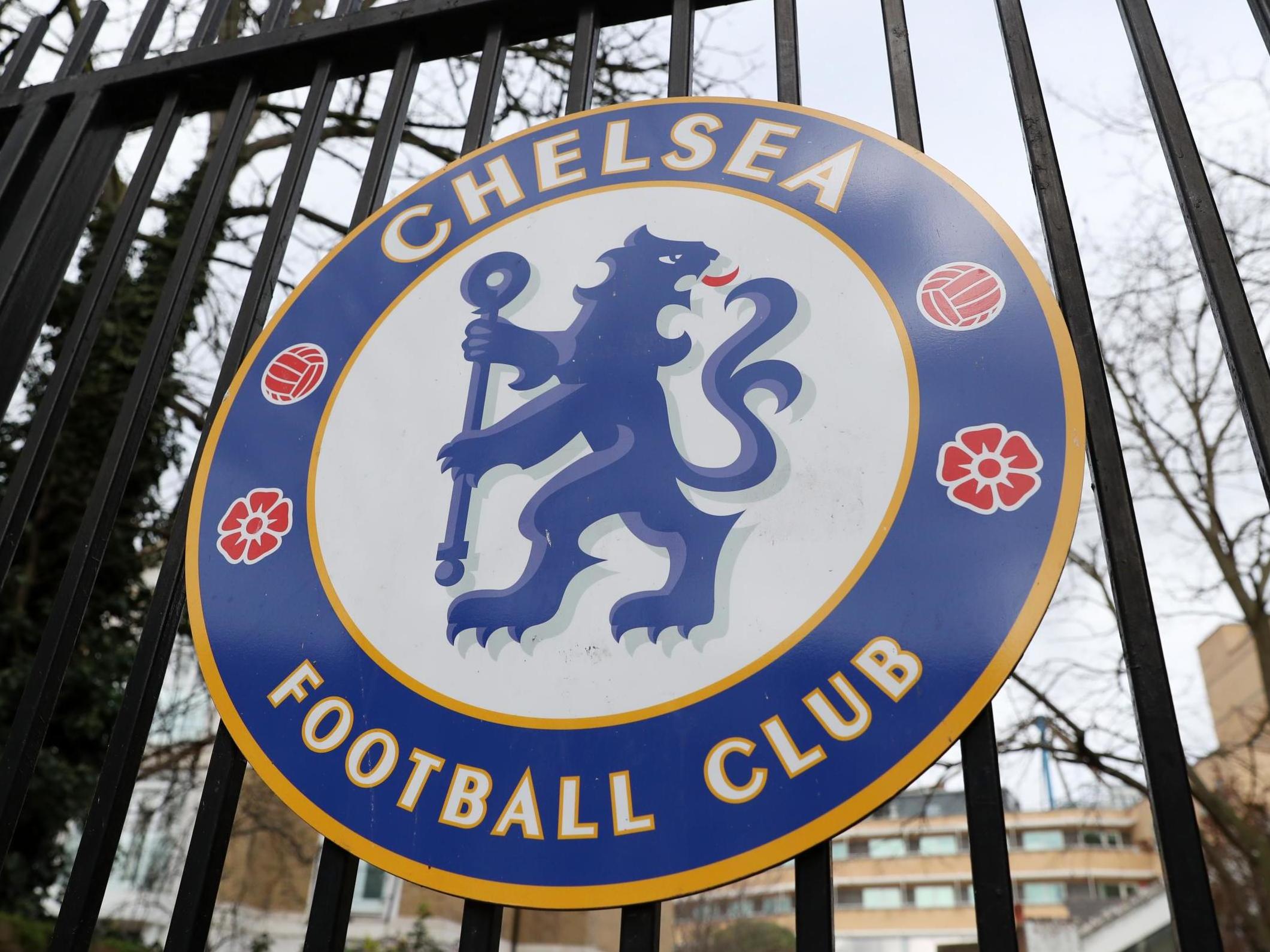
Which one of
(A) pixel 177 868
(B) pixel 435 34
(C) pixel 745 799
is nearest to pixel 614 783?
(C) pixel 745 799

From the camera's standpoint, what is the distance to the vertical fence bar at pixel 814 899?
1185 mm

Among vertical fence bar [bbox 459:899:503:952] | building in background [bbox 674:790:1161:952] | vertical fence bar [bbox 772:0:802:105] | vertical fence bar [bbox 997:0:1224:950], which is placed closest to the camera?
vertical fence bar [bbox 997:0:1224:950]

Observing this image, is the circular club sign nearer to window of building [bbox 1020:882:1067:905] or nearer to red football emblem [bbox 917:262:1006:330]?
red football emblem [bbox 917:262:1006:330]

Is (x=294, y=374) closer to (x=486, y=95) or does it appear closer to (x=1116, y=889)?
(x=486, y=95)

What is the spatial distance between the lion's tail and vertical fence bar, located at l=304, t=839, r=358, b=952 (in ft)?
2.24

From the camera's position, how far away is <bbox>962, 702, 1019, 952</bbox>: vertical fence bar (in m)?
1.12

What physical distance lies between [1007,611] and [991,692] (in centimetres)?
10

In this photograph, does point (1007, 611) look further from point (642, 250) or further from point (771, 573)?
point (642, 250)

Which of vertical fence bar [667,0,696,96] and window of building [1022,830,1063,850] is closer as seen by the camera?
vertical fence bar [667,0,696,96]

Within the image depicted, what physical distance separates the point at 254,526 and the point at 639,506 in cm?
66

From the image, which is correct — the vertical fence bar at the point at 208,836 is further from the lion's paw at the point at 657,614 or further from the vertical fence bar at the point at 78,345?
the lion's paw at the point at 657,614

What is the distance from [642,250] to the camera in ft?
5.67

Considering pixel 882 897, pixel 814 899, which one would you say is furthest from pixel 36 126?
pixel 882 897

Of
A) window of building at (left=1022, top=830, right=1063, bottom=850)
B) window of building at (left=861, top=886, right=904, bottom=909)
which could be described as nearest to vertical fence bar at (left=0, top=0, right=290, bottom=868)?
Result: window of building at (left=1022, top=830, right=1063, bottom=850)
